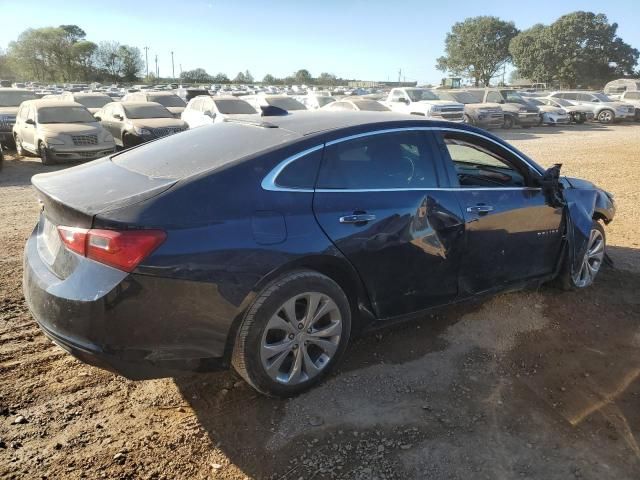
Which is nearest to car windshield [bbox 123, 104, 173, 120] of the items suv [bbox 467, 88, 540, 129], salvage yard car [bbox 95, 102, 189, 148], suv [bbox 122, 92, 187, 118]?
salvage yard car [bbox 95, 102, 189, 148]

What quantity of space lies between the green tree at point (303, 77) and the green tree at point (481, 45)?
32.0 m

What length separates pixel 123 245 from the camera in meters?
2.47

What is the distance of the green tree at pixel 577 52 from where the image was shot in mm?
72250

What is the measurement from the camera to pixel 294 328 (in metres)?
2.96

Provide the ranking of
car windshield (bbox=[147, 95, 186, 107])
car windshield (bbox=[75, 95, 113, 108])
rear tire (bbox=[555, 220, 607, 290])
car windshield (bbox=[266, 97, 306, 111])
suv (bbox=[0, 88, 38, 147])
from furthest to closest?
car windshield (bbox=[75, 95, 113, 108]), car windshield (bbox=[147, 95, 186, 107]), car windshield (bbox=[266, 97, 306, 111]), suv (bbox=[0, 88, 38, 147]), rear tire (bbox=[555, 220, 607, 290])

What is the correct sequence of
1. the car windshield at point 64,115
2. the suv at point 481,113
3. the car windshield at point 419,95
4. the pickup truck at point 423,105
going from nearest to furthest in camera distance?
the car windshield at point 64,115, the pickup truck at point 423,105, the car windshield at point 419,95, the suv at point 481,113

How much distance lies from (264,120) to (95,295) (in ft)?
5.89

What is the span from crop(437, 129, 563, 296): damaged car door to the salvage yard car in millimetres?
10343

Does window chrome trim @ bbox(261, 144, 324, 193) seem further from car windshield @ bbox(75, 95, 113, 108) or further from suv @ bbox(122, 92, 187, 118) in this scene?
car windshield @ bbox(75, 95, 113, 108)

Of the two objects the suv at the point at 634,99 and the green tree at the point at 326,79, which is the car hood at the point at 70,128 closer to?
the suv at the point at 634,99

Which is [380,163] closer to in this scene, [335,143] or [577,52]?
[335,143]

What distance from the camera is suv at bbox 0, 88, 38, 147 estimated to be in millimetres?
14836

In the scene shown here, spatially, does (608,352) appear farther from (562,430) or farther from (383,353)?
(383,353)

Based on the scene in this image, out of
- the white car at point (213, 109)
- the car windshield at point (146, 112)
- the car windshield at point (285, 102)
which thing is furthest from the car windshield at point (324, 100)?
the car windshield at point (146, 112)
